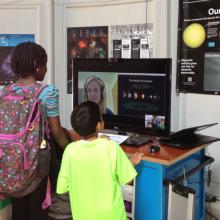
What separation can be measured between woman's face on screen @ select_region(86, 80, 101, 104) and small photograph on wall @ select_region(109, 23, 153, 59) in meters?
0.77

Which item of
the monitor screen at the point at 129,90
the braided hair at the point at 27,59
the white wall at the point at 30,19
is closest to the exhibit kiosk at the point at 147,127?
the monitor screen at the point at 129,90

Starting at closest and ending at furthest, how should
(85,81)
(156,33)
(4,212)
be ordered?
(4,212), (85,81), (156,33)

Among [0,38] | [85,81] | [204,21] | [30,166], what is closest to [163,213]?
[30,166]

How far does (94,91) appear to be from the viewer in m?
2.37

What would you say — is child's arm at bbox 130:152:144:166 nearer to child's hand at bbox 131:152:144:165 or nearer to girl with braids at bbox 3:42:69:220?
child's hand at bbox 131:152:144:165

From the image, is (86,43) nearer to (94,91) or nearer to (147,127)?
(94,91)

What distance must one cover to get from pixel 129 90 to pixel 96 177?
70 cm

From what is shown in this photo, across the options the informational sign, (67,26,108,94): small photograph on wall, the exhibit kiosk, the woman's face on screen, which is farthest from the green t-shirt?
(67,26,108,94): small photograph on wall

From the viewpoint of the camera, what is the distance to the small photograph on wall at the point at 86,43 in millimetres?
3209

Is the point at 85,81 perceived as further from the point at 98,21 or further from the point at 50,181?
the point at 98,21

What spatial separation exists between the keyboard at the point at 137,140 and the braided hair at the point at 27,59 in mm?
700

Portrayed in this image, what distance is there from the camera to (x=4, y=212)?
1.97m

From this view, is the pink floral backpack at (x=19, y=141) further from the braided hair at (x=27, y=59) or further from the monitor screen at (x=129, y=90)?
the monitor screen at (x=129, y=90)

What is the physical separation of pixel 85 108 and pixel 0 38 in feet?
6.79
